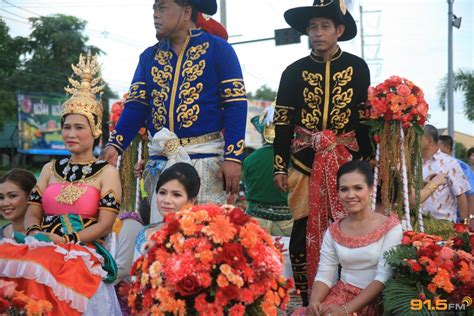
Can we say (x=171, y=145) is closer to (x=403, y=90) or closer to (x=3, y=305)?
(x=3, y=305)

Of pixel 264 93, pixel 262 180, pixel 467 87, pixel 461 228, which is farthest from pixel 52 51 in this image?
pixel 264 93

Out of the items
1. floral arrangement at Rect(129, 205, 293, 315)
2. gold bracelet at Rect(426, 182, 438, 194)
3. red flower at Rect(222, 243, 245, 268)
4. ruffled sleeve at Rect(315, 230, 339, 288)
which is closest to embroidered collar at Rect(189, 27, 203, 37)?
ruffled sleeve at Rect(315, 230, 339, 288)

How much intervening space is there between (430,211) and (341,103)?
9.95 feet

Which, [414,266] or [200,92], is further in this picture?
[200,92]

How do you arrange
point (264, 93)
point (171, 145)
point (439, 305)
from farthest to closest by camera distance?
1. point (264, 93)
2. point (171, 145)
3. point (439, 305)

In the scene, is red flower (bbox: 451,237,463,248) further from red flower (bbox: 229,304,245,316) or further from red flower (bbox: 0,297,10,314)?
red flower (bbox: 0,297,10,314)

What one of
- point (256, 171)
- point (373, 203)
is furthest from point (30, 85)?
point (373, 203)

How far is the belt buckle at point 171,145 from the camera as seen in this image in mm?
4582

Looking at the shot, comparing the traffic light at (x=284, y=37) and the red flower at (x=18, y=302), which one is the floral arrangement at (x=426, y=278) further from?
the traffic light at (x=284, y=37)

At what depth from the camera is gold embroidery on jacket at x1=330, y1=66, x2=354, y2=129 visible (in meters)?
4.83

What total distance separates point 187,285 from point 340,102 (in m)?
2.41

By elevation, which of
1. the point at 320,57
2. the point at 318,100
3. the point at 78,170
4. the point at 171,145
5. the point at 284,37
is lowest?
the point at 78,170

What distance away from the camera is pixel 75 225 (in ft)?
13.5

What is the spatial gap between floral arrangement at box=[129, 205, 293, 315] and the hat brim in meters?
2.32
